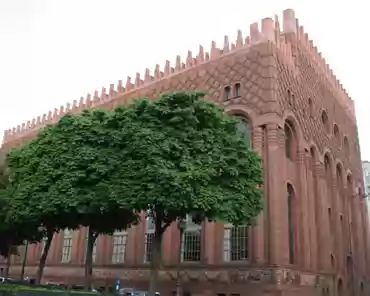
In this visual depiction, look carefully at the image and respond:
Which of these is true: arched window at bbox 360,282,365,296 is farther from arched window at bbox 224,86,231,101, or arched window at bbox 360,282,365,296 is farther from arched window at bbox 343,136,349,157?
arched window at bbox 224,86,231,101

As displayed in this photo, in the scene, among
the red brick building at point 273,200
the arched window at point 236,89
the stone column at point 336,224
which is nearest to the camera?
the red brick building at point 273,200

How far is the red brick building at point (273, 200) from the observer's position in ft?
79.9

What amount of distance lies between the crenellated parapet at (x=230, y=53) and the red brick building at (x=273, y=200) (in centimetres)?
9

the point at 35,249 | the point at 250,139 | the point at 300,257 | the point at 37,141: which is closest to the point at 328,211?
the point at 300,257

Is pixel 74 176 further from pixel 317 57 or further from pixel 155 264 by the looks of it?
pixel 317 57

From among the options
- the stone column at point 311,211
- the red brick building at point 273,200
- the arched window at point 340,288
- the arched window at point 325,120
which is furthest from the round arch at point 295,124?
the arched window at point 340,288

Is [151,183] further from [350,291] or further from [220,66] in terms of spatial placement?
[350,291]

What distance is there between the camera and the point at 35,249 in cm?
4025

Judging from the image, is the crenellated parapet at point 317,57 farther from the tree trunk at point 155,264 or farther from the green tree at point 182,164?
Answer: the tree trunk at point 155,264

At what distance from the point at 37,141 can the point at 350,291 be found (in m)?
24.9

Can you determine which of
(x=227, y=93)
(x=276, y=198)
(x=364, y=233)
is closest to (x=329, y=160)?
(x=364, y=233)

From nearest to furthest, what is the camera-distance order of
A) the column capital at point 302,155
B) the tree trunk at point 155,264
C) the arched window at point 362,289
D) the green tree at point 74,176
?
the tree trunk at point 155,264, the green tree at point 74,176, the column capital at point 302,155, the arched window at point 362,289

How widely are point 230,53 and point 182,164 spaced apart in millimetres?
13071

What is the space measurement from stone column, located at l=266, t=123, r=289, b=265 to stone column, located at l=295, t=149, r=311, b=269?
2.62 meters
